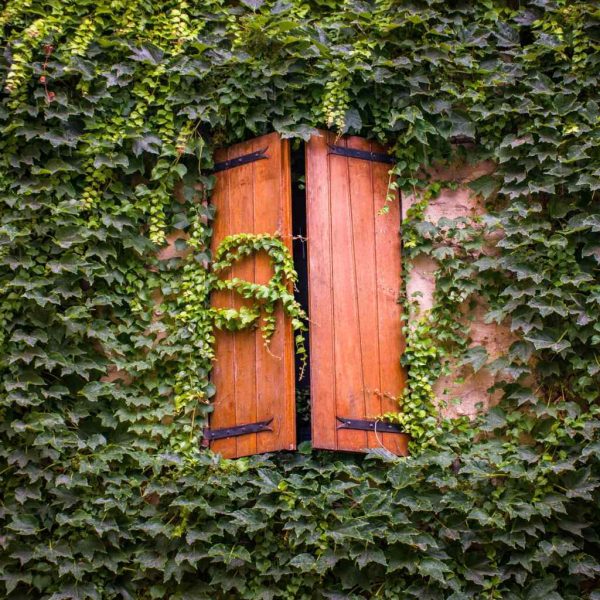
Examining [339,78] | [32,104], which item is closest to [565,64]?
[339,78]

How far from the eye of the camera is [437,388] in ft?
16.9

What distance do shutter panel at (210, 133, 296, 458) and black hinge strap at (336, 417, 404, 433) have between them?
0.93 ft

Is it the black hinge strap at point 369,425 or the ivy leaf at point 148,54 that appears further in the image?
the ivy leaf at point 148,54

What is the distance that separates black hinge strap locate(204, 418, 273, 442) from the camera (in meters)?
4.97

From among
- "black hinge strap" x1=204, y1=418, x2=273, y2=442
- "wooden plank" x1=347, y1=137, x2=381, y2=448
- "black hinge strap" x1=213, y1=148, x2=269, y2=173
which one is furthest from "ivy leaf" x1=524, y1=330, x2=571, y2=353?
"black hinge strap" x1=213, y1=148, x2=269, y2=173

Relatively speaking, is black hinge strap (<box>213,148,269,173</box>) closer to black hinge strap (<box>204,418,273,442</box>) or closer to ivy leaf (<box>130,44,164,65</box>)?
ivy leaf (<box>130,44,164,65</box>)

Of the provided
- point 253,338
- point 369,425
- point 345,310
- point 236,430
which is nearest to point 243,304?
point 253,338

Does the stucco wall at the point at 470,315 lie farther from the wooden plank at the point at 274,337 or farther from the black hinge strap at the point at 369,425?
the wooden plank at the point at 274,337

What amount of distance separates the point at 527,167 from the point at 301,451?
211cm

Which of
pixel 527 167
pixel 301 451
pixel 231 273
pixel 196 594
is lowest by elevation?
pixel 196 594

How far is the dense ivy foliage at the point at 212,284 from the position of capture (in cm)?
477

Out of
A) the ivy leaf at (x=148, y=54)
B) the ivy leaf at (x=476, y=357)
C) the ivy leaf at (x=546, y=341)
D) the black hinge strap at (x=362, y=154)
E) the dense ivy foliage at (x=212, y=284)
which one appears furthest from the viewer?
the ivy leaf at (x=148, y=54)

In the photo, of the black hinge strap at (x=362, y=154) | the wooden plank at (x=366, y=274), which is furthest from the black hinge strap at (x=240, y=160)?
the wooden plank at (x=366, y=274)

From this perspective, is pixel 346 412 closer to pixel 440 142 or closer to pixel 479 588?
pixel 479 588
